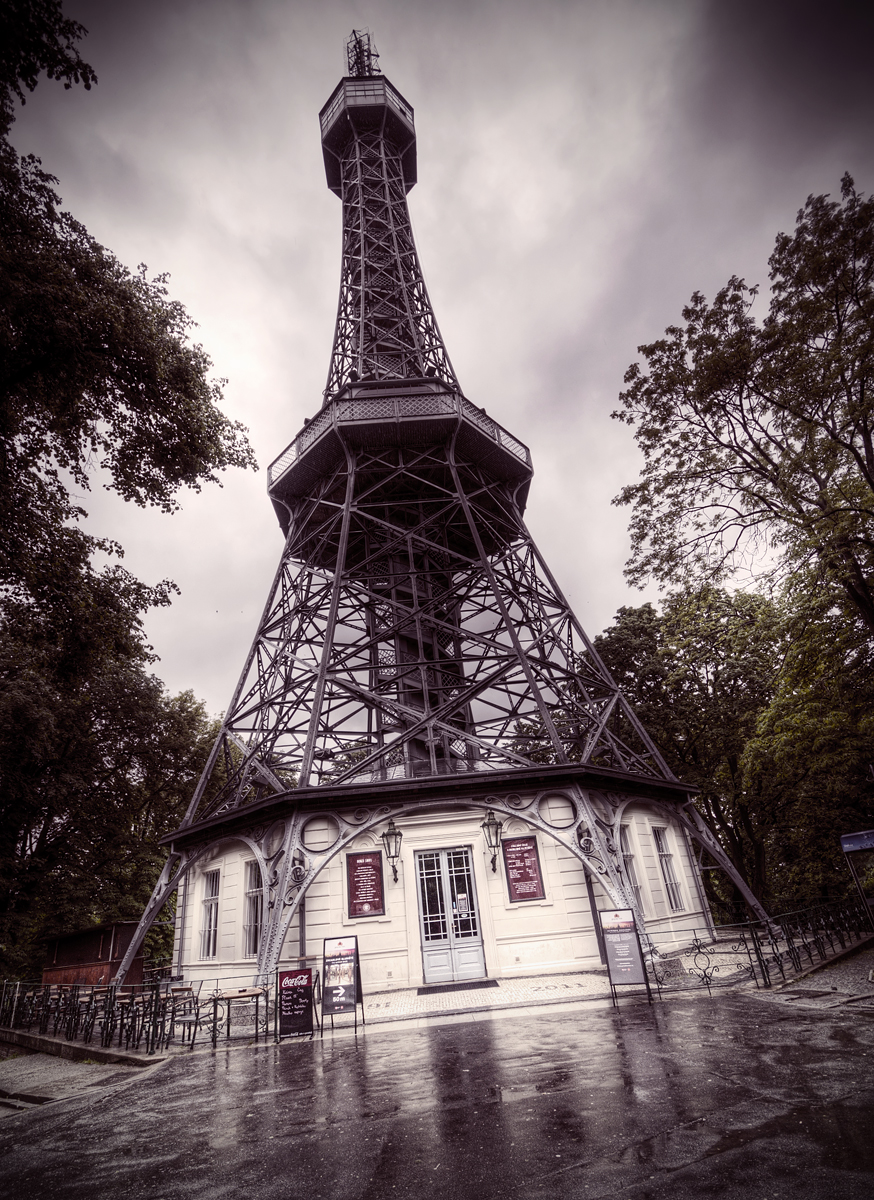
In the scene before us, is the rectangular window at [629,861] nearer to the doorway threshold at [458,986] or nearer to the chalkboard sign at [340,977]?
the doorway threshold at [458,986]

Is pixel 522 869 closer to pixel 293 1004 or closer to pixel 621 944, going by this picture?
pixel 621 944

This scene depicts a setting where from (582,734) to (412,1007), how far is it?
984cm

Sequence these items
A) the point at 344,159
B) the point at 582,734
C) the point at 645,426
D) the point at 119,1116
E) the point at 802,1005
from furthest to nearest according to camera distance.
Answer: the point at 344,159 → the point at 582,734 → the point at 645,426 → the point at 802,1005 → the point at 119,1116

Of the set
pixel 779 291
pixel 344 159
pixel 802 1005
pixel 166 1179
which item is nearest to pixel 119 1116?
pixel 166 1179

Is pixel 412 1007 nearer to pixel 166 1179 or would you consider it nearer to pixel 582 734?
pixel 166 1179

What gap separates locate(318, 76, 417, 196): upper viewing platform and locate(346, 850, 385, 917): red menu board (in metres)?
32.9

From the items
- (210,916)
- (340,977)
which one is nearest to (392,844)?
(340,977)

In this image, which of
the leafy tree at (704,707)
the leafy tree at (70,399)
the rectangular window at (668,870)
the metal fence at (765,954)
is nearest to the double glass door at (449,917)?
the metal fence at (765,954)

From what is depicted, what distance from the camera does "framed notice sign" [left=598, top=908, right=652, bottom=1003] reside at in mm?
10211

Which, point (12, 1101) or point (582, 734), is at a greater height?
point (582, 734)

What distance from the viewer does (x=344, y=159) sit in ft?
102

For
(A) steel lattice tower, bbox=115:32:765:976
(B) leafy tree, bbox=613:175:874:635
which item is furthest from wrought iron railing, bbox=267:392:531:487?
(B) leafy tree, bbox=613:175:874:635

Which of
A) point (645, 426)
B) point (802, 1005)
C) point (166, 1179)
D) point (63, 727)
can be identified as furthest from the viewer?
point (63, 727)

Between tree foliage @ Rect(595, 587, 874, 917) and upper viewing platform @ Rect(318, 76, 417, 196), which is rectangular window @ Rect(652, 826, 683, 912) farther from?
upper viewing platform @ Rect(318, 76, 417, 196)
